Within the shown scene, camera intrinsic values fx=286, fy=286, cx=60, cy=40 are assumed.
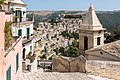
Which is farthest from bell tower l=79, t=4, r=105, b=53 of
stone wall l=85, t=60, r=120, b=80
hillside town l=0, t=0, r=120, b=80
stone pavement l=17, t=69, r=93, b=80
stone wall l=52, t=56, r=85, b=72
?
stone pavement l=17, t=69, r=93, b=80

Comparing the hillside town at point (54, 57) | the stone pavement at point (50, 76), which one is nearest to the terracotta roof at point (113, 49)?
the hillside town at point (54, 57)

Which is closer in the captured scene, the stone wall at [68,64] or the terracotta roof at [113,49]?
the stone wall at [68,64]

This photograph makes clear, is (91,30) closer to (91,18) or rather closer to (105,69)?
(91,18)

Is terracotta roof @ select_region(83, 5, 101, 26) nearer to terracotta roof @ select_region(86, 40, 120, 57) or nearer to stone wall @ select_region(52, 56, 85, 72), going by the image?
terracotta roof @ select_region(86, 40, 120, 57)

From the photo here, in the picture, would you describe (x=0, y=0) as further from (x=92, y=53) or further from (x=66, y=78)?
(x=92, y=53)

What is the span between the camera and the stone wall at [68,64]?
16.2m

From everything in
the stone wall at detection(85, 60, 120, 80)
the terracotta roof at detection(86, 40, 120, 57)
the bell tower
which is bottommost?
the stone wall at detection(85, 60, 120, 80)

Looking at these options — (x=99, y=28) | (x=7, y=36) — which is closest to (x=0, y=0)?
(x=7, y=36)

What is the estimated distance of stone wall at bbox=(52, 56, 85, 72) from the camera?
16195 millimetres

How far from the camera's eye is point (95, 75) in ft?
52.5

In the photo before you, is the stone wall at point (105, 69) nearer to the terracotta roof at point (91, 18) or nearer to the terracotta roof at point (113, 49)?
the terracotta roof at point (113, 49)

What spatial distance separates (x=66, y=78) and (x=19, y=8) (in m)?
Result: 10.1

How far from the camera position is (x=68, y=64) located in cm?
1695

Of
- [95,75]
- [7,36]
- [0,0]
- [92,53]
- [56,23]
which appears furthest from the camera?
[56,23]
